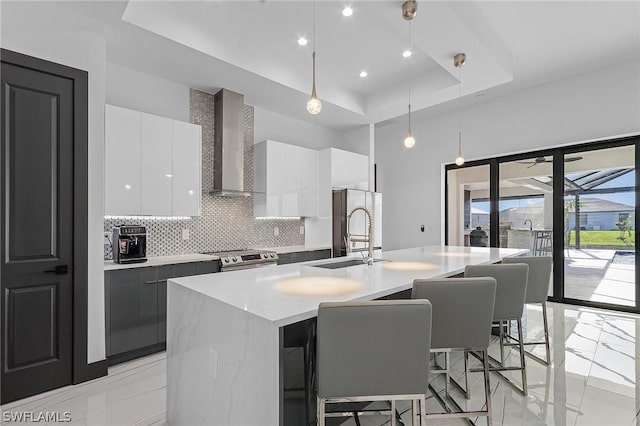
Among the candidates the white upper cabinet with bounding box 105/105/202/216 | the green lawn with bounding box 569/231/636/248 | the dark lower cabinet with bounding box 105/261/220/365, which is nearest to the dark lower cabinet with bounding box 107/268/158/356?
the dark lower cabinet with bounding box 105/261/220/365

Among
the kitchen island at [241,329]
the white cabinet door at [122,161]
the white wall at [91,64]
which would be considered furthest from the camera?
the white cabinet door at [122,161]

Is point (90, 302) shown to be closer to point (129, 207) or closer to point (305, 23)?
point (129, 207)

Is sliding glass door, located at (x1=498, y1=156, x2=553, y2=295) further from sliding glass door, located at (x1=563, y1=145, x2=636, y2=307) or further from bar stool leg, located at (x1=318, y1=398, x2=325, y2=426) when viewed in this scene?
bar stool leg, located at (x1=318, y1=398, x2=325, y2=426)

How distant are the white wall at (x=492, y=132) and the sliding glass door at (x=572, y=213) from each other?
0.25 meters

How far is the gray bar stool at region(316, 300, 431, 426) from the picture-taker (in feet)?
4.32

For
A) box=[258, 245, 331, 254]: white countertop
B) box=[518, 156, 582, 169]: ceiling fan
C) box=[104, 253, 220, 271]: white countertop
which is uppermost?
box=[518, 156, 582, 169]: ceiling fan

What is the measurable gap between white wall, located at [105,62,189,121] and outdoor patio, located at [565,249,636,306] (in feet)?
18.6

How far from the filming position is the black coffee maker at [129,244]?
3.03 meters

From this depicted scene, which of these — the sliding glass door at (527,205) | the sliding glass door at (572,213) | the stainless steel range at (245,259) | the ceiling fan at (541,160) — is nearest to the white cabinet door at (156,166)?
the stainless steel range at (245,259)

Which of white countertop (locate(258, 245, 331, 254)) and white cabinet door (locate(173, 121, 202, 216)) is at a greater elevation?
white cabinet door (locate(173, 121, 202, 216))

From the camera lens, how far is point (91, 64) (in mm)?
2693

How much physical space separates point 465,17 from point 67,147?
3597 mm

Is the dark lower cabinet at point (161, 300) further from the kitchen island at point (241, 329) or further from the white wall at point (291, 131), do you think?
the white wall at point (291, 131)

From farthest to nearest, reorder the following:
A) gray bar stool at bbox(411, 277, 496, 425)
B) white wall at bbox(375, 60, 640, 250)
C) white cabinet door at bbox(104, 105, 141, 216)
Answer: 1. white wall at bbox(375, 60, 640, 250)
2. white cabinet door at bbox(104, 105, 141, 216)
3. gray bar stool at bbox(411, 277, 496, 425)
